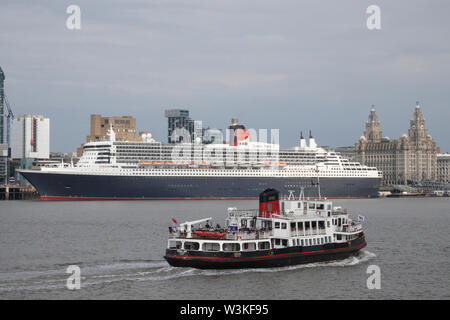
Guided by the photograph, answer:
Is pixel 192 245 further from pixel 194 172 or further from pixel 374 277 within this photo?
pixel 194 172

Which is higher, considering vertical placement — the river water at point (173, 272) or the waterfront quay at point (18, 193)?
the waterfront quay at point (18, 193)

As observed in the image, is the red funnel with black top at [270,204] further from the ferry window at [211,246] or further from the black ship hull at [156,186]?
the black ship hull at [156,186]

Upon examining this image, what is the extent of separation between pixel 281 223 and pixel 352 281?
5424 mm

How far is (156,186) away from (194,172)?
8.48 m

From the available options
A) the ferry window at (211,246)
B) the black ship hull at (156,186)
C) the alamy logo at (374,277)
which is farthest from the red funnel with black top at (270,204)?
the black ship hull at (156,186)

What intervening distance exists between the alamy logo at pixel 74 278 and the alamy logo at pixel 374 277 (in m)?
15.0

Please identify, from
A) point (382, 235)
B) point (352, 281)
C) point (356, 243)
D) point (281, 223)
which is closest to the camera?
point (352, 281)

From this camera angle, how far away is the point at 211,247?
3794 centimetres

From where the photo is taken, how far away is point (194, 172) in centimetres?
12125

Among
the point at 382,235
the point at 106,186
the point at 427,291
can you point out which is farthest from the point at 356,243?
the point at 106,186

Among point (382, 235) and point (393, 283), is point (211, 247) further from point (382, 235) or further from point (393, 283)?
point (382, 235)

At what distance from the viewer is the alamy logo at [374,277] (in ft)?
117

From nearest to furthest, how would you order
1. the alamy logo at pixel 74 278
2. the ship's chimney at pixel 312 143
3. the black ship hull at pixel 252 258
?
the alamy logo at pixel 74 278 → the black ship hull at pixel 252 258 → the ship's chimney at pixel 312 143

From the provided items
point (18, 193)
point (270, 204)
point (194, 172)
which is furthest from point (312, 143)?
point (270, 204)
